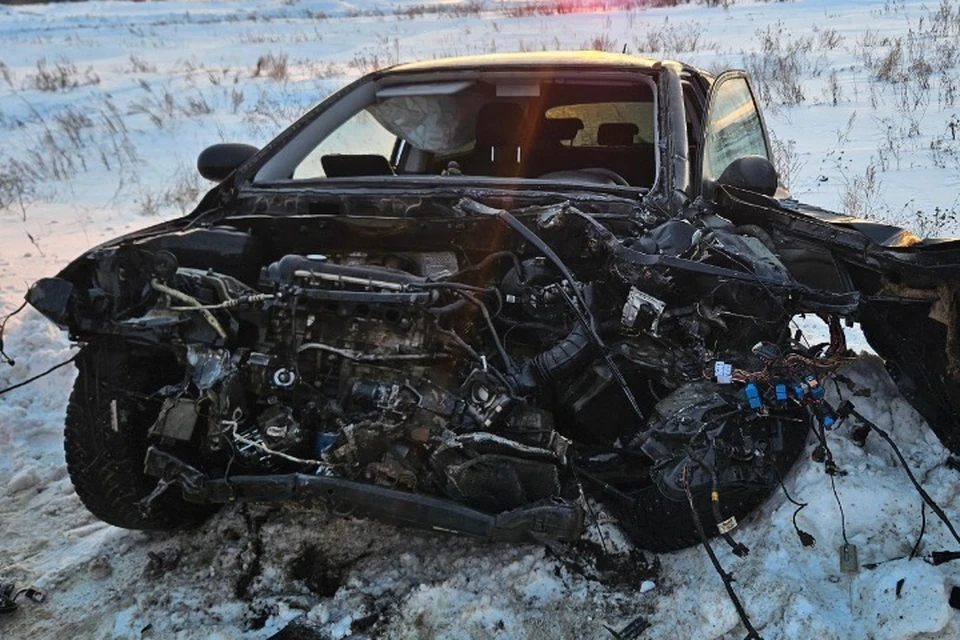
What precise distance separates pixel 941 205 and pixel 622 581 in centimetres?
500

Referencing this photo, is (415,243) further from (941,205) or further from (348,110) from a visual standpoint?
(941,205)

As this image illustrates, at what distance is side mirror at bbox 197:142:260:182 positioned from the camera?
3.98 metres

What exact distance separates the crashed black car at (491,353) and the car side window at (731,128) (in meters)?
0.63

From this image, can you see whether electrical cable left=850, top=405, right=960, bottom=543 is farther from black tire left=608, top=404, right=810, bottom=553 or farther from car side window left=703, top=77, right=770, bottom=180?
car side window left=703, top=77, right=770, bottom=180

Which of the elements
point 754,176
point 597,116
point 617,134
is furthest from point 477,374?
point 597,116

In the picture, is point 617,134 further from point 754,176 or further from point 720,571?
point 720,571

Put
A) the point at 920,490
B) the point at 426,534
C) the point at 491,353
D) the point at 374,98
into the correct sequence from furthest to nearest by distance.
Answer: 1. the point at 374,98
2. the point at 426,534
3. the point at 491,353
4. the point at 920,490

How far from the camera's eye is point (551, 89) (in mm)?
4129

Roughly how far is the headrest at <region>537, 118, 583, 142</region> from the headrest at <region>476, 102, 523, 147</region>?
23 cm

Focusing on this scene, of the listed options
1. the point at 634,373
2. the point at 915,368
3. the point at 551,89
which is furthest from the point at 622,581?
the point at 551,89

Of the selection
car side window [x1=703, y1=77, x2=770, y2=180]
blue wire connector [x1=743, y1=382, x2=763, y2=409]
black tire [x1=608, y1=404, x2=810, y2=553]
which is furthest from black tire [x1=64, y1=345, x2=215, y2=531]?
car side window [x1=703, y1=77, x2=770, y2=180]

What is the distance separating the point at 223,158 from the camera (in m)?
3.99

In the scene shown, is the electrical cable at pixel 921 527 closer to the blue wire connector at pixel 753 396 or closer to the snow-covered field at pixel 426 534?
the snow-covered field at pixel 426 534

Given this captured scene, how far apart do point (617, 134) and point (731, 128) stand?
0.59 meters
